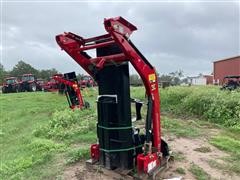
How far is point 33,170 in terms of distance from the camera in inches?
232

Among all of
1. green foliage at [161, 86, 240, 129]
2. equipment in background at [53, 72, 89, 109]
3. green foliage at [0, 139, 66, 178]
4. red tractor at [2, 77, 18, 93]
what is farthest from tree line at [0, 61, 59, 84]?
green foliage at [0, 139, 66, 178]

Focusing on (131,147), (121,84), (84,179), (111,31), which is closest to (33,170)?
(84,179)

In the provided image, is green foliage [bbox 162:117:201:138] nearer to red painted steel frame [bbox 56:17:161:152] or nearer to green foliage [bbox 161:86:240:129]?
green foliage [bbox 161:86:240:129]

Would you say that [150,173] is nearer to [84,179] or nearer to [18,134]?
[84,179]

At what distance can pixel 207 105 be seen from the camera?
11297 millimetres

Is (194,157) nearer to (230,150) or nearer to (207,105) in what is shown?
(230,150)

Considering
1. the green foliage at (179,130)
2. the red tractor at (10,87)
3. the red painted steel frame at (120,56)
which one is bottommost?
the green foliage at (179,130)

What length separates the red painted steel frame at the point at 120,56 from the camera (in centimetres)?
448

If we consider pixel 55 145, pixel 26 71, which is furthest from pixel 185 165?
pixel 26 71

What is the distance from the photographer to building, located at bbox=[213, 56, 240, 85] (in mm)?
42500

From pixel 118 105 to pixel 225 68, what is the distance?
4311 centimetres

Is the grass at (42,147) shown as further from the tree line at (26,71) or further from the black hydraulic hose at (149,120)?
the tree line at (26,71)

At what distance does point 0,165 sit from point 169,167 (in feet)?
10.8

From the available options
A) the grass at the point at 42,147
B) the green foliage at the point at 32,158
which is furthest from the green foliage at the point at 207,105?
the green foliage at the point at 32,158
